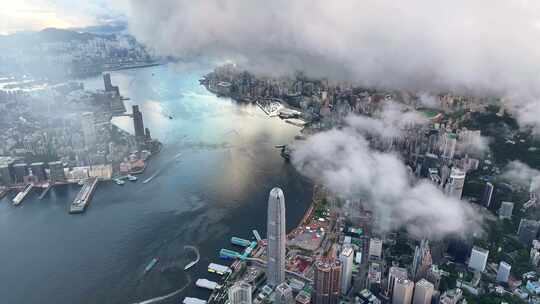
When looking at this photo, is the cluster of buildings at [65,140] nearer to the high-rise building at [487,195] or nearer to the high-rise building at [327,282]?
the high-rise building at [327,282]

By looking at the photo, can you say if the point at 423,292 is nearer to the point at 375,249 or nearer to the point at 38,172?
the point at 375,249

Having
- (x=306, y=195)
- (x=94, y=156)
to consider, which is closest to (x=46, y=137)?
(x=94, y=156)

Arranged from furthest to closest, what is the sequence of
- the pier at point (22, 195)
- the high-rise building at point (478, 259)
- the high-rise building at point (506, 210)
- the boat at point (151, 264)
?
the pier at point (22, 195)
the high-rise building at point (506, 210)
the boat at point (151, 264)
the high-rise building at point (478, 259)

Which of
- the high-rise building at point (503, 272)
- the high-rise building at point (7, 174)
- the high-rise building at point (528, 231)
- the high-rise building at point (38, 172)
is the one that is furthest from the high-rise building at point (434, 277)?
the high-rise building at point (7, 174)

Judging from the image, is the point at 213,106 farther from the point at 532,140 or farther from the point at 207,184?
the point at 532,140

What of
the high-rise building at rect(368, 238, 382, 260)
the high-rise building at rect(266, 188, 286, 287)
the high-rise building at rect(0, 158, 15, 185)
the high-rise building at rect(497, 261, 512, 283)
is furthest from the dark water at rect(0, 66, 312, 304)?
the high-rise building at rect(497, 261, 512, 283)

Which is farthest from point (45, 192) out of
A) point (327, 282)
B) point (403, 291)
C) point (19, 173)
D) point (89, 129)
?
point (403, 291)

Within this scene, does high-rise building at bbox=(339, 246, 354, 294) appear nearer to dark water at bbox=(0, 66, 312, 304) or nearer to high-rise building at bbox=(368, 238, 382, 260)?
high-rise building at bbox=(368, 238, 382, 260)

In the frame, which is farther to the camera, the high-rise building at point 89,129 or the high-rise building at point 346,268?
the high-rise building at point 89,129
